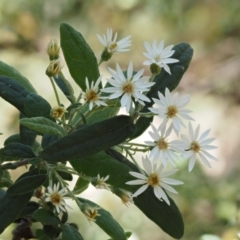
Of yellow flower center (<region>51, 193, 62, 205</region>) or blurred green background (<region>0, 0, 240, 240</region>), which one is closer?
yellow flower center (<region>51, 193, 62, 205</region>)


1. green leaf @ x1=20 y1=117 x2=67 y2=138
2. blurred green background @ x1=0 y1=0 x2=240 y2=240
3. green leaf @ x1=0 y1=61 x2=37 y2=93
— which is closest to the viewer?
green leaf @ x1=20 y1=117 x2=67 y2=138

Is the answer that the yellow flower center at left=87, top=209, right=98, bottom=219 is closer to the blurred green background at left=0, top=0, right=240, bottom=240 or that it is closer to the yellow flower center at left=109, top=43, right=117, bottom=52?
the yellow flower center at left=109, top=43, right=117, bottom=52

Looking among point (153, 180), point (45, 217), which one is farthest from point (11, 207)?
point (153, 180)

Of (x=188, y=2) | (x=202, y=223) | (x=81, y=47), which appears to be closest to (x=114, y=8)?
(x=188, y=2)

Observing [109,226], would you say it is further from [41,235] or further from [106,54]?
[106,54]

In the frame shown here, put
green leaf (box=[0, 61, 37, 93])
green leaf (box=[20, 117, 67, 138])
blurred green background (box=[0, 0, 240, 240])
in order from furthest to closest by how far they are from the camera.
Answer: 1. blurred green background (box=[0, 0, 240, 240])
2. green leaf (box=[0, 61, 37, 93])
3. green leaf (box=[20, 117, 67, 138])

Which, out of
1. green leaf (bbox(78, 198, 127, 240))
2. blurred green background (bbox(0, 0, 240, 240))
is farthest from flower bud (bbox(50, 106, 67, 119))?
blurred green background (bbox(0, 0, 240, 240))

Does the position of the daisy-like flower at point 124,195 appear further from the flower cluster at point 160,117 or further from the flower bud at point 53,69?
the flower bud at point 53,69
